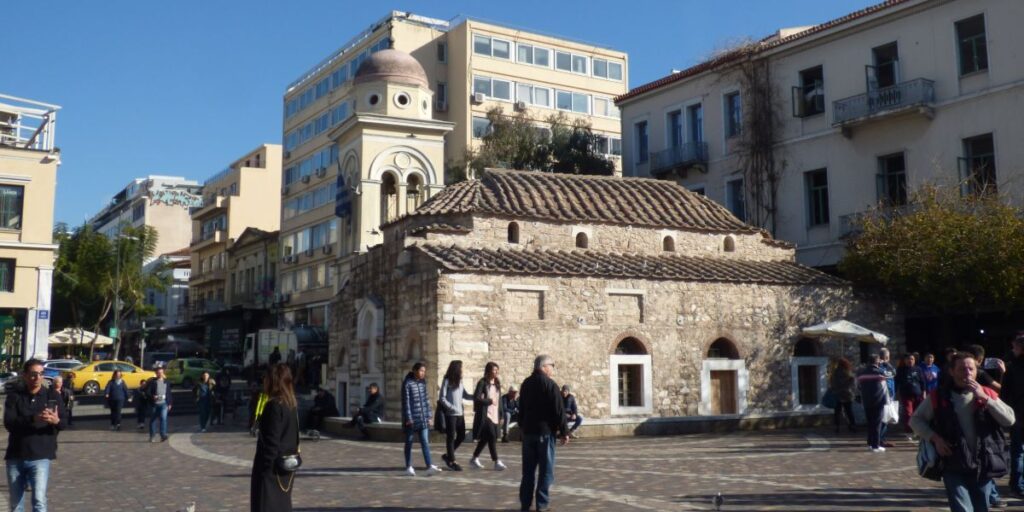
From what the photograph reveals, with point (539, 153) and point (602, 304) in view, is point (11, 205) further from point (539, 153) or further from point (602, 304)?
point (602, 304)

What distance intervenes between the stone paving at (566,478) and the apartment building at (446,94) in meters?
29.9

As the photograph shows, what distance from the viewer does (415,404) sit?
45.2 feet

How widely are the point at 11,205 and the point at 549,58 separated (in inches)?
1122

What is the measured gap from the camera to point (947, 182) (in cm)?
2575

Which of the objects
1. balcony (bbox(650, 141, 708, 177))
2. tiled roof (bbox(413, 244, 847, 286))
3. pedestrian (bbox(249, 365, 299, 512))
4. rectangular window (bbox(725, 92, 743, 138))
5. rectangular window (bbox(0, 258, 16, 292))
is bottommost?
pedestrian (bbox(249, 365, 299, 512))

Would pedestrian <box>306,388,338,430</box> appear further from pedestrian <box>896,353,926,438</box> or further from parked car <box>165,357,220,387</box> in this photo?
parked car <box>165,357,220,387</box>

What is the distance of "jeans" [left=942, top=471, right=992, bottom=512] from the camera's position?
691 centimetres

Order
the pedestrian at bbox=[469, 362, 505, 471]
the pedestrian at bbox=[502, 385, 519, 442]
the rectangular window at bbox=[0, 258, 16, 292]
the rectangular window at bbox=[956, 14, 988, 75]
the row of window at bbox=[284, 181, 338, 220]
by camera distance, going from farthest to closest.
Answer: the row of window at bbox=[284, 181, 338, 220] → the rectangular window at bbox=[0, 258, 16, 292] → the rectangular window at bbox=[956, 14, 988, 75] → the pedestrian at bbox=[502, 385, 519, 442] → the pedestrian at bbox=[469, 362, 505, 471]

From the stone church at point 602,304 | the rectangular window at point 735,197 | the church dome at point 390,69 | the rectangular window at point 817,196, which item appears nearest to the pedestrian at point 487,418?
the stone church at point 602,304

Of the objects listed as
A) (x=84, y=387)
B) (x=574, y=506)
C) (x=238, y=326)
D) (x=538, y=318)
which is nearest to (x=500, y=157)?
(x=84, y=387)

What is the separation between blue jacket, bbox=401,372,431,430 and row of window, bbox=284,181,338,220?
121 feet

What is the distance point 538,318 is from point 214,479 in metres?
8.71

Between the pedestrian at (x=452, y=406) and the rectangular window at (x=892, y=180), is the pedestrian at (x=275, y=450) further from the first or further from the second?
the rectangular window at (x=892, y=180)

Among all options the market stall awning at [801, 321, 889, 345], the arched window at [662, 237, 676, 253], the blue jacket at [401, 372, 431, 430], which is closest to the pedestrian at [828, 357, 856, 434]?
the market stall awning at [801, 321, 889, 345]
